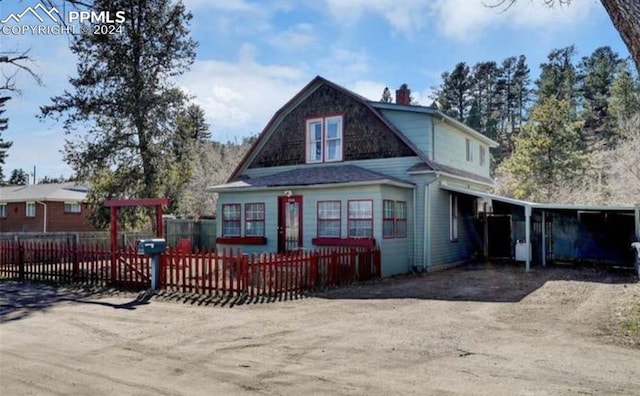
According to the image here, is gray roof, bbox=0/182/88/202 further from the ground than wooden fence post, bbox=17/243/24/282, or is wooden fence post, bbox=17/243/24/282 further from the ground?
gray roof, bbox=0/182/88/202

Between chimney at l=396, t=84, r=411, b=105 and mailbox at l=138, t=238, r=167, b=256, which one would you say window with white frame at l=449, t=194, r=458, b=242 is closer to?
chimney at l=396, t=84, r=411, b=105

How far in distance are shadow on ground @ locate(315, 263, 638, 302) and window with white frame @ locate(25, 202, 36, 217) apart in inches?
1220

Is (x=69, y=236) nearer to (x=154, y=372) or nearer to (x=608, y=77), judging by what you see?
(x=154, y=372)

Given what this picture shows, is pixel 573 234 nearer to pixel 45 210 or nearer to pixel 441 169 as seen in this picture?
pixel 441 169

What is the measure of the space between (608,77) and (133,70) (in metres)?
50.2

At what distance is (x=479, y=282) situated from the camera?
14.4 m

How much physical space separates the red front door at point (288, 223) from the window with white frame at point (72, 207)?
83.5 ft

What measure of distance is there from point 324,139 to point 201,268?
28.8 ft

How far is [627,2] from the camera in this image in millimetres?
5465

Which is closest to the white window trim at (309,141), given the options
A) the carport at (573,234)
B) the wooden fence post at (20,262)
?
the carport at (573,234)

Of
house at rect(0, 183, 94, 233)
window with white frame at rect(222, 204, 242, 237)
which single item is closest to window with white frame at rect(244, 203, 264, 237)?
window with white frame at rect(222, 204, 242, 237)

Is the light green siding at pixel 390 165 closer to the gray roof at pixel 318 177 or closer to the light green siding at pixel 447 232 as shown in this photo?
the gray roof at pixel 318 177

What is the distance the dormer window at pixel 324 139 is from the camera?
18.9 meters

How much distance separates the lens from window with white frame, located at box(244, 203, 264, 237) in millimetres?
18000
